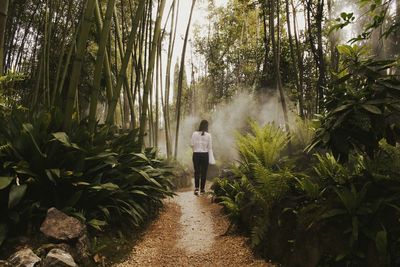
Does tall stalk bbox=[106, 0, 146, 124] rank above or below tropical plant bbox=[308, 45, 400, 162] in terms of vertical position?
above

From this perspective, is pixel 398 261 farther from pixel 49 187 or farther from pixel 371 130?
pixel 49 187

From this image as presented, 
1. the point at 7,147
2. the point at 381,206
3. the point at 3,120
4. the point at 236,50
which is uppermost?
the point at 236,50

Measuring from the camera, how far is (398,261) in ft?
5.91

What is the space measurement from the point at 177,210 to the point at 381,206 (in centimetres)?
317

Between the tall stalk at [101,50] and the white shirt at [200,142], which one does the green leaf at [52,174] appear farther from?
the white shirt at [200,142]

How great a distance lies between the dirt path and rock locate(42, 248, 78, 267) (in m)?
0.59

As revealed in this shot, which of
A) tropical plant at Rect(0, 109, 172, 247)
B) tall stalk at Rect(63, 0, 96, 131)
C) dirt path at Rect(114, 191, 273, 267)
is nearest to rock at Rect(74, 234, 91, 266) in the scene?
tropical plant at Rect(0, 109, 172, 247)

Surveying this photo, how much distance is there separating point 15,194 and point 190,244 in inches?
63.2

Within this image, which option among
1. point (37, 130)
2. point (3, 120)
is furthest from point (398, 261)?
point (3, 120)

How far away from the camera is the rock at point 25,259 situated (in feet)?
6.31

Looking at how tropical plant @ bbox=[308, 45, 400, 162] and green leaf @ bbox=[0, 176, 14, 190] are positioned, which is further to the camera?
green leaf @ bbox=[0, 176, 14, 190]

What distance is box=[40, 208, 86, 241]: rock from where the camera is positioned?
228 cm

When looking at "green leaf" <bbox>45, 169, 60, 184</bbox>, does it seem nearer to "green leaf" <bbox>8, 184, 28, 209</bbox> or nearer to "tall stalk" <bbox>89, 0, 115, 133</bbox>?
"green leaf" <bbox>8, 184, 28, 209</bbox>

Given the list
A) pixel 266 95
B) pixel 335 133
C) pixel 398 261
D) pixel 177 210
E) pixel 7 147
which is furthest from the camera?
pixel 266 95
